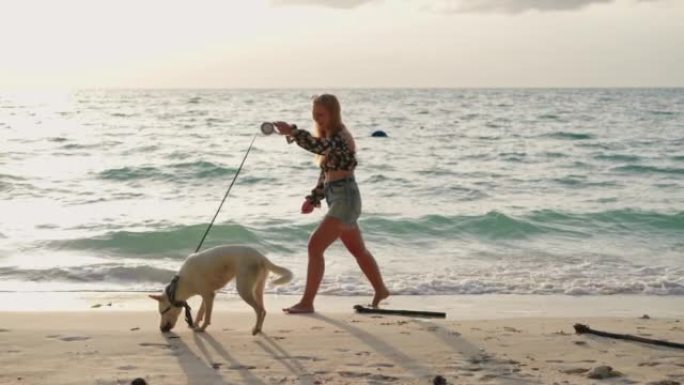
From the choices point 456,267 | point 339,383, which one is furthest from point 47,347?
point 456,267

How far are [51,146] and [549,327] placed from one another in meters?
22.8

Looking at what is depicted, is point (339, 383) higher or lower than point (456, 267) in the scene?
higher

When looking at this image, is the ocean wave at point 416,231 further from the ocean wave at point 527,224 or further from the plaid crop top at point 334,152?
the plaid crop top at point 334,152

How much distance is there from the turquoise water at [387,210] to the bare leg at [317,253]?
158 cm

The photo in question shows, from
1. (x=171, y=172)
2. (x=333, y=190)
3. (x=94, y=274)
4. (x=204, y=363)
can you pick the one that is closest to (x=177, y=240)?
(x=94, y=274)

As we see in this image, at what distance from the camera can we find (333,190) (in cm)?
695

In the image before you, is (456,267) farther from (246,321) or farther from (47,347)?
(47,347)

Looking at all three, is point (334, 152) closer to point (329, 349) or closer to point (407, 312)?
point (407, 312)

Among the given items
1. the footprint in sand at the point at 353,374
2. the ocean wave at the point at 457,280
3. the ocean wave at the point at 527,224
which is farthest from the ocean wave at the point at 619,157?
the footprint in sand at the point at 353,374

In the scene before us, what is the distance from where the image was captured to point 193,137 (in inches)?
1214

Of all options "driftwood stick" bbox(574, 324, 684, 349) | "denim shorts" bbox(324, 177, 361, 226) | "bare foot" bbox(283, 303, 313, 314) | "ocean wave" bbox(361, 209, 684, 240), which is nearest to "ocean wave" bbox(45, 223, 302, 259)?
"ocean wave" bbox(361, 209, 684, 240)

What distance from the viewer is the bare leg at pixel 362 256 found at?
23.5 ft

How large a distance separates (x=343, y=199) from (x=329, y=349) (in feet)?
4.86

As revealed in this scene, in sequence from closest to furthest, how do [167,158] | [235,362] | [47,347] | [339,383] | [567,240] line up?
[339,383]
[235,362]
[47,347]
[567,240]
[167,158]
